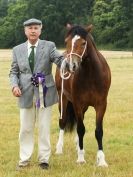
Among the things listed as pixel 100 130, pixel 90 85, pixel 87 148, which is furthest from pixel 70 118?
pixel 90 85

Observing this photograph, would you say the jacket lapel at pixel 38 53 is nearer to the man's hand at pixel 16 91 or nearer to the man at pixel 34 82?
the man at pixel 34 82

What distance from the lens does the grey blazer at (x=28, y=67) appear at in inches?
281

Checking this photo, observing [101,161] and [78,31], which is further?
[101,161]

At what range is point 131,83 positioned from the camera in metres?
21.7

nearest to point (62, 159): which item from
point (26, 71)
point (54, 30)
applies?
point (26, 71)

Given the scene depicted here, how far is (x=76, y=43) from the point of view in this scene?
689 cm

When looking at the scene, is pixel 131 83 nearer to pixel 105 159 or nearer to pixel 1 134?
pixel 1 134

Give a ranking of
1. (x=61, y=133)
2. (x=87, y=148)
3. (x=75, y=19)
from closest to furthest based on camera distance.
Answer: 1. (x=87, y=148)
2. (x=61, y=133)
3. (x=75, y=19)

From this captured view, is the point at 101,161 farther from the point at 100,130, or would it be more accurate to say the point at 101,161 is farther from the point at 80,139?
the point at 80,139

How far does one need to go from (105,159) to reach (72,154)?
80 cm

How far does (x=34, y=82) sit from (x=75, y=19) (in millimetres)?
77884

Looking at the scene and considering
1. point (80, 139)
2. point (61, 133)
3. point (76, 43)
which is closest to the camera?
point (76, 43)

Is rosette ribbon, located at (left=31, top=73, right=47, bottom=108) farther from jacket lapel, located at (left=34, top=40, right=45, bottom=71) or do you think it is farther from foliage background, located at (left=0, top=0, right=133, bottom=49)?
foliage background, located at (left=0, top=0, right=133, bottom=49)

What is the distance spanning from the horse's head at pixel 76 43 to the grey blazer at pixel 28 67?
1.20 ft
